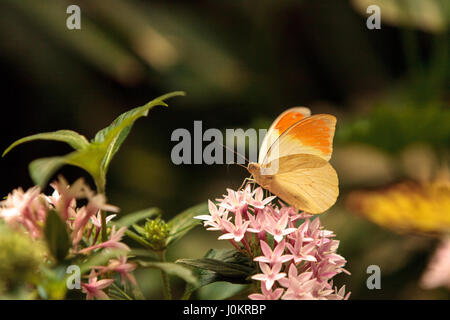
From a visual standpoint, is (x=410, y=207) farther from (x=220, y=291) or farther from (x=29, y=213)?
(x=29, y=213)

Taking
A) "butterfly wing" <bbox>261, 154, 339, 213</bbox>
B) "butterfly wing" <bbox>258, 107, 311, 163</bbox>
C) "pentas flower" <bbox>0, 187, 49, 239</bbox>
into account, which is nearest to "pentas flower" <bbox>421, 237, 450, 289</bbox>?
"butterfly wing" <bbox>261, 154, 339, 213</bbox>

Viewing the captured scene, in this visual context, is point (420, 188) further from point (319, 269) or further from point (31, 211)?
point (31, 211)

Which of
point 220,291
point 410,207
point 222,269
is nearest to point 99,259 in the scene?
point 222,269

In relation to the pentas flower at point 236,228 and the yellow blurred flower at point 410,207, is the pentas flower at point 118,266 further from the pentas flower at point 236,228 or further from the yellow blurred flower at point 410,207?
the yellow blurred flower at point 410,207

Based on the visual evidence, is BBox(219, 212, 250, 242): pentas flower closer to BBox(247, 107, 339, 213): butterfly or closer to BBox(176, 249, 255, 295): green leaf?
BBox(176, 249, 255, 295): green leaf

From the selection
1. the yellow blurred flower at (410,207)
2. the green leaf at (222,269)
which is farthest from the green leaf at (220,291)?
the yellow blurred flower at (410,207)

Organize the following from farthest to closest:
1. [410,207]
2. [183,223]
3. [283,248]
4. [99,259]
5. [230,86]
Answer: [230,86], [410,207], [183,223], [283,248], [99,259]
